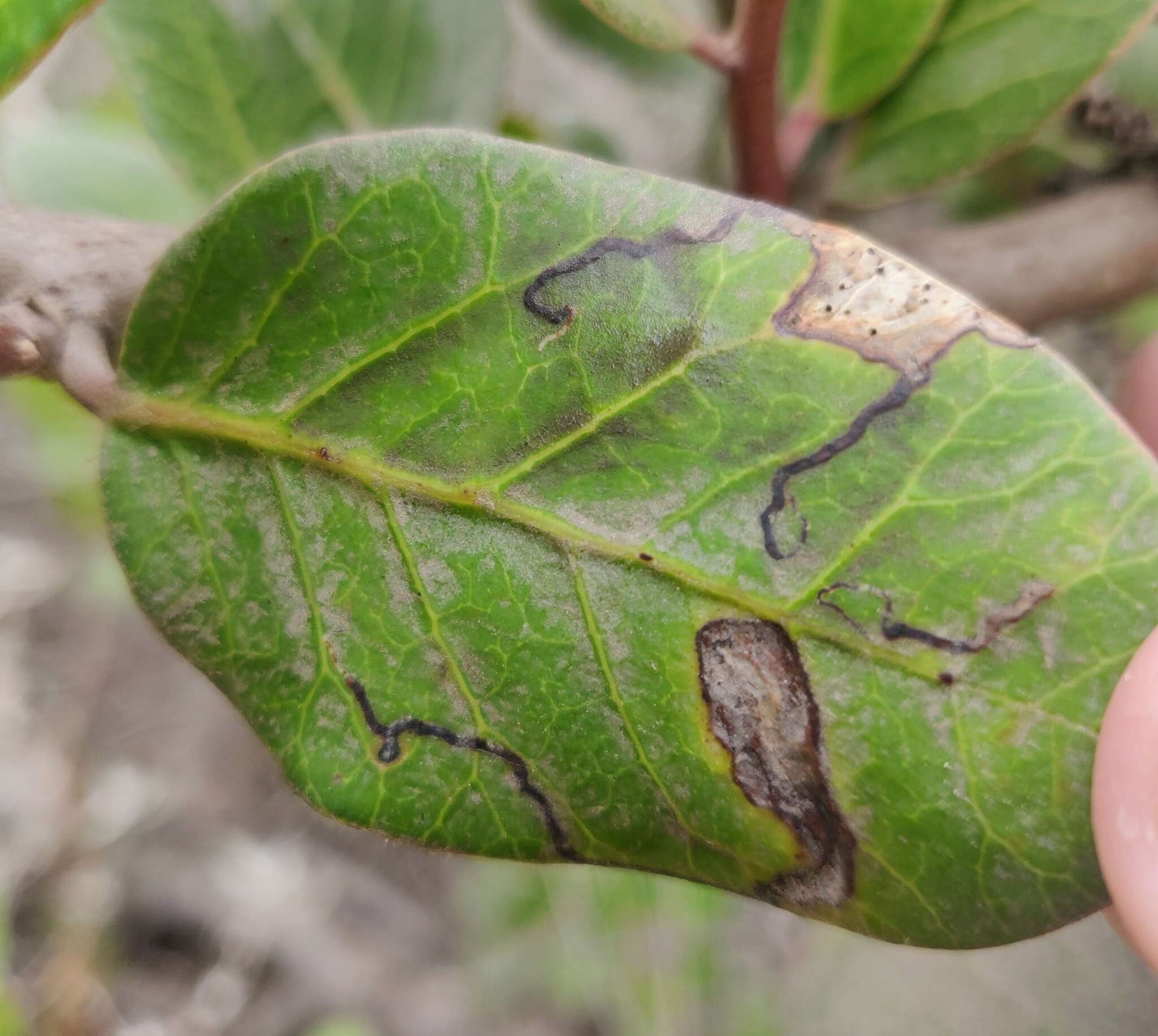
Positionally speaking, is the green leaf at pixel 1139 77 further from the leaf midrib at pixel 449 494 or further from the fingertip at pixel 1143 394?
the leaf midrib at pixel 449 494

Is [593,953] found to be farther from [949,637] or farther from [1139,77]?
[1139,77]

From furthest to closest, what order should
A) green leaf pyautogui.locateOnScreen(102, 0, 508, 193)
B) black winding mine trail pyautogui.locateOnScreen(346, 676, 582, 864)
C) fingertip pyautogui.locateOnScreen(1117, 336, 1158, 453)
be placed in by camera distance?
fingertip pyautogui.locateOnScreen(1117, 336, 1158, 453), green leaf pyautogui.locateOnScreen(102, 0, 508, 193), black winding mine trail pyautogui.locateOnScreen(346, 676, 582, 864)

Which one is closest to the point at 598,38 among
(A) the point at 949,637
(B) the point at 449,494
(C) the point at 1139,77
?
(C) the point at 1139,77

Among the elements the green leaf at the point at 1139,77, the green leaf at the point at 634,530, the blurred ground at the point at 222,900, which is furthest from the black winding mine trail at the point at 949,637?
the blurred ground at the point at 222,900

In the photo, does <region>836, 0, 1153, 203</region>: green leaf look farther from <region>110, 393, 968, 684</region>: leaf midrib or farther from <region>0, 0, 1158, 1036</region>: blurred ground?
<region>0, 0, 1158, 1036</region>: blurred ground

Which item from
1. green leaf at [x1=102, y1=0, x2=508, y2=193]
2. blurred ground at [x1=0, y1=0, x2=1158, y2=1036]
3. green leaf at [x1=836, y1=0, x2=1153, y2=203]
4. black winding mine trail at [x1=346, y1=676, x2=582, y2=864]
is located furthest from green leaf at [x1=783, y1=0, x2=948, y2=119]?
blurred ground at [x1=0, y1=0, x2=1158, y2=1036]
